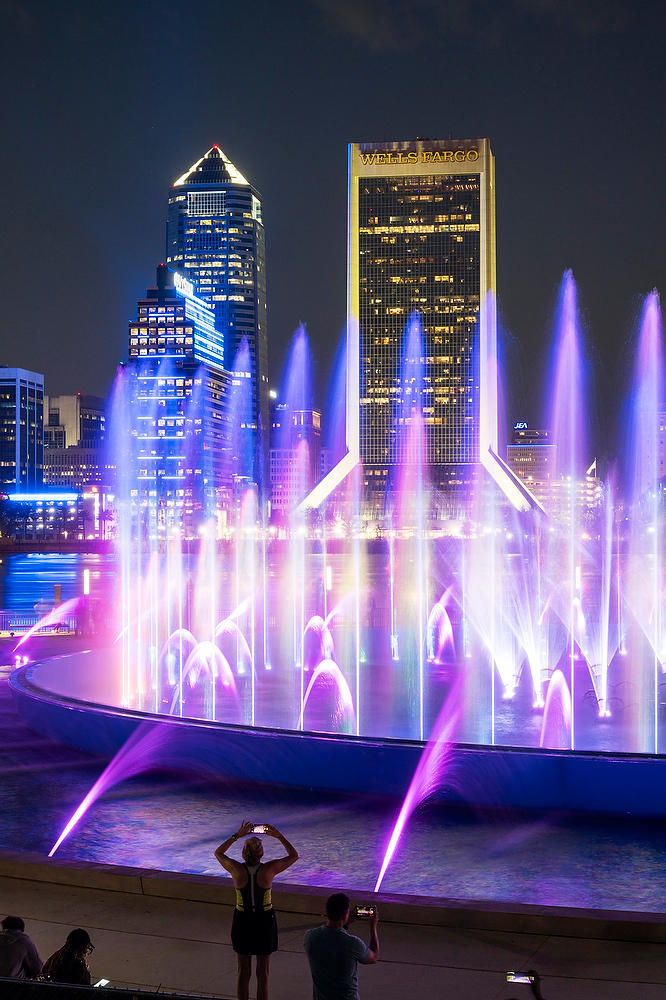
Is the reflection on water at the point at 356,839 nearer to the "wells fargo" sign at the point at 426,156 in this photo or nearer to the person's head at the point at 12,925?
the person's head at the point at 12,925

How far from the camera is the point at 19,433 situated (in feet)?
577

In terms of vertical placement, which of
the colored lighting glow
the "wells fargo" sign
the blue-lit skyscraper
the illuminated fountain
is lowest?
the illuminated fountain

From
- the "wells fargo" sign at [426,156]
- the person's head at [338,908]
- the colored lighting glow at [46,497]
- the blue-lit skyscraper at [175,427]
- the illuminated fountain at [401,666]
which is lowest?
the illuminated fountain at [401,666]

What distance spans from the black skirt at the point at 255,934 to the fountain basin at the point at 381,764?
3650 mm

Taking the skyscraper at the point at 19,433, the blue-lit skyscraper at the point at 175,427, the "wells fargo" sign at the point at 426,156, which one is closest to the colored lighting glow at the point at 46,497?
the blue-lit skyscraper at the point at 175,427

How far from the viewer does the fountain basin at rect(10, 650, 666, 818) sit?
750cm

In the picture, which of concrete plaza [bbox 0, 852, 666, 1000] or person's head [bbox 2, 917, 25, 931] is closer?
person's head [bbox 2, 917, 25, 931]

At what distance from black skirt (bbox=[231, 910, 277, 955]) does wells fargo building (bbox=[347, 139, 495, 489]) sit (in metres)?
100

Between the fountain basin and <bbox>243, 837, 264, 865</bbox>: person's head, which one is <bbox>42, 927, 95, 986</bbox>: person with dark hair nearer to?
<bbox>243, 837, 264, 865</bbox>: person's head

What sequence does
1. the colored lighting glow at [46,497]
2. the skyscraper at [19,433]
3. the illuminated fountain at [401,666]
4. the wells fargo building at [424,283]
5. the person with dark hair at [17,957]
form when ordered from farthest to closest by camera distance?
the skyscraper at [19,433] → the colored lighting glow at [46,497] → the wells fargo building at [424,283] → the illuminated fountain at [401,666] → the person with dark hair at [17,957]

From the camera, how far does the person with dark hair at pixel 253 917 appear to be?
4.06m

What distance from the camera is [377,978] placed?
14.9ft

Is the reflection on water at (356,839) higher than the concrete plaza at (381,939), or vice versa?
the concrete plaza at (381,939)

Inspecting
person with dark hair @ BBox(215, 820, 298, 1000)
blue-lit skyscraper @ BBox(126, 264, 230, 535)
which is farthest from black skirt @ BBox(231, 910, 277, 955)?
blue-lit skyscraper @ BBox(126, 264, 230, 535)
